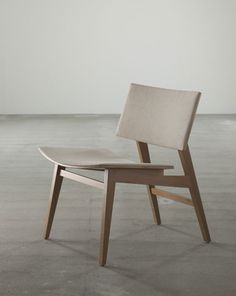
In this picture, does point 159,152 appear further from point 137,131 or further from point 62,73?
point 62,73

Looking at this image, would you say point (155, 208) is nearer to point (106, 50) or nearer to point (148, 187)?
point (148, 187)

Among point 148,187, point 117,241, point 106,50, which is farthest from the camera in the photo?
point 106,50

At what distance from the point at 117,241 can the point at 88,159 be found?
431 mm

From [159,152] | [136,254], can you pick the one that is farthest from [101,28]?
[136,254]

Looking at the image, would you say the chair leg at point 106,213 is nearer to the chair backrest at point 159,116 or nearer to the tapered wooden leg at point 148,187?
the chair backrest at point 159,116

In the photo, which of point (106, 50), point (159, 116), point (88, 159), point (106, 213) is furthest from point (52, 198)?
point (106, 50)

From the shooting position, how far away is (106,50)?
28.7 ft

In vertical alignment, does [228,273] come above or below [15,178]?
above

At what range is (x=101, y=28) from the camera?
8727 millimetres

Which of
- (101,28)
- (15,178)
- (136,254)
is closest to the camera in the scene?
(136,254)

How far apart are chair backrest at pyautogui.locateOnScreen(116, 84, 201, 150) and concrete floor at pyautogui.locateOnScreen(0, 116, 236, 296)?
475 mm

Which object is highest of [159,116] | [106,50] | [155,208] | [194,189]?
[159,116]

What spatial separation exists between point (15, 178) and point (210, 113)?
15.8 ft

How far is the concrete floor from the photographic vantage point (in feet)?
8.25
